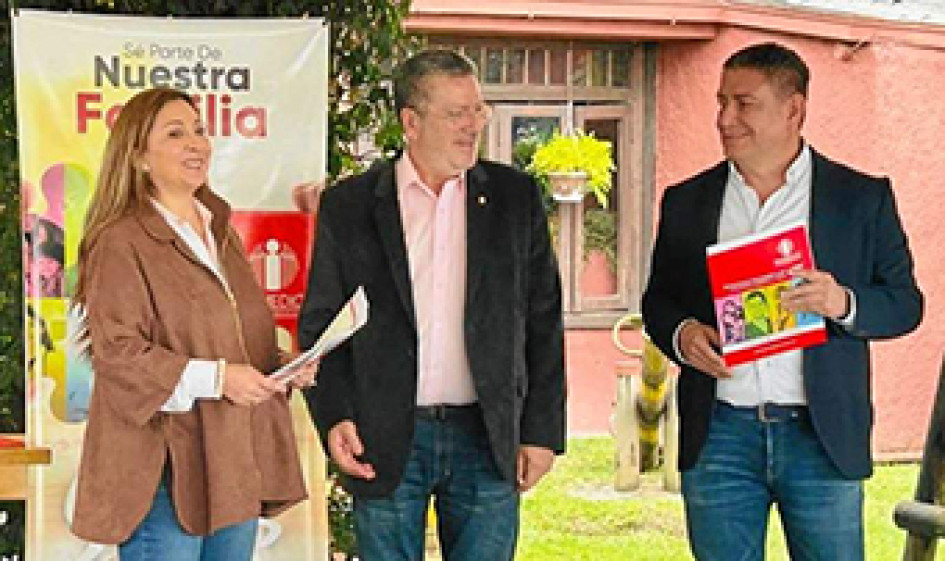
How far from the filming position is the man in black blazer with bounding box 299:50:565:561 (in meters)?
4.12

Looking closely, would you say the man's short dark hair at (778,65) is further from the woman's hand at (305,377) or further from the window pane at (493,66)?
the window pane at (493,66)

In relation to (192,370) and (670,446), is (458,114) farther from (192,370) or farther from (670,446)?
(670,446)

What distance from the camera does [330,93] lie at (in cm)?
568

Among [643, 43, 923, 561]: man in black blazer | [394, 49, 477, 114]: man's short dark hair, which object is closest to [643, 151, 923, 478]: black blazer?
[643, 43, 923, 561]: man in black blazer

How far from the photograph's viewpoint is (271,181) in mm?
5066

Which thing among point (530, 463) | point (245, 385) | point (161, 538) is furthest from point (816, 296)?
point (161, 538)

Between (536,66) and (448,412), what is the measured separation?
25.9 feet

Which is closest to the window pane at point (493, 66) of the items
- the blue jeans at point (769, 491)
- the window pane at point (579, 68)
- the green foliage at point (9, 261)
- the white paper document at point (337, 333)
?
the window pane at point (579, 68)

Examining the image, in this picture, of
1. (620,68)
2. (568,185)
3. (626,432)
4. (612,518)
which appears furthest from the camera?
(620,68)

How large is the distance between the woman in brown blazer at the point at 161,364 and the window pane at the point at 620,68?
8.17m

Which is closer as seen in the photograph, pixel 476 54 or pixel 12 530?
pixel 12 530

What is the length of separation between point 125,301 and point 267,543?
147cm

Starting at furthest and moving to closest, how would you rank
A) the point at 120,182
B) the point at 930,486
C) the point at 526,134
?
the point at 526,134 < the point at 930,486 < the point at 120,182

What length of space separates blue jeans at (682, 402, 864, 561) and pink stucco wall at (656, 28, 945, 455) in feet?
22.4
